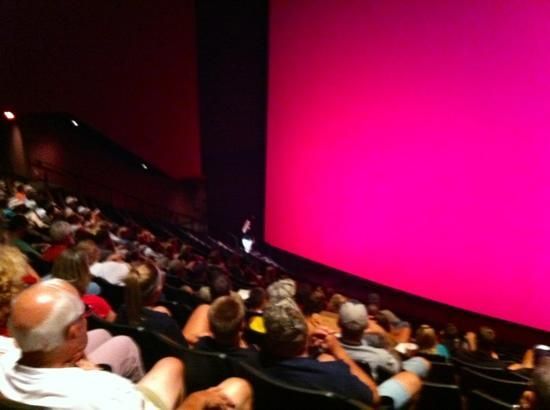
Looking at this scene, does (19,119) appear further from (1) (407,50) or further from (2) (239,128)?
(1) (407,50)

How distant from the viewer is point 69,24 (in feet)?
28.1

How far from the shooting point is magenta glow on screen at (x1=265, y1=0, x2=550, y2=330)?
6.06 m

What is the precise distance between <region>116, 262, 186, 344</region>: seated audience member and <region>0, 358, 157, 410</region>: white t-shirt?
0.99 meters

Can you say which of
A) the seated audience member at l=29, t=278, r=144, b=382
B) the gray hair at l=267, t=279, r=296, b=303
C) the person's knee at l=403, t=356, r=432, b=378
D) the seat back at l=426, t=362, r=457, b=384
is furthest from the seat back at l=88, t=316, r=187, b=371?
the seat back at l=426, t=362, r=457, b=384

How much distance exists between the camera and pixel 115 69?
363 inches

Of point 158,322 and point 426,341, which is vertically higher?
point 158,322

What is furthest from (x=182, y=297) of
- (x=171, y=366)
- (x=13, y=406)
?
(x=13, y=406)

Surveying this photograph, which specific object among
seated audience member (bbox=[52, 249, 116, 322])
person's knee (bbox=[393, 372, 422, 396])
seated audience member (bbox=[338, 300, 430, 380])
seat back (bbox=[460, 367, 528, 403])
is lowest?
seat back (bbox=[460, 367, 528, 403])

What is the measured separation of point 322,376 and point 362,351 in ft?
2.23

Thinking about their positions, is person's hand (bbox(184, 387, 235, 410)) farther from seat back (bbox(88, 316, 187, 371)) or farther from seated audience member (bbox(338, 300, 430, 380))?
seated audience member (bbox(338, 300, 430, 380))

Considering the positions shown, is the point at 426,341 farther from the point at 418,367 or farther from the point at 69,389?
the point at 69,389

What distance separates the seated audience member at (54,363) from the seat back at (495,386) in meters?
1.59

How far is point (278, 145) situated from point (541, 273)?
403 cm

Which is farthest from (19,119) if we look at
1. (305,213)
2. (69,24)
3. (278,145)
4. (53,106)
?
(305,213)
